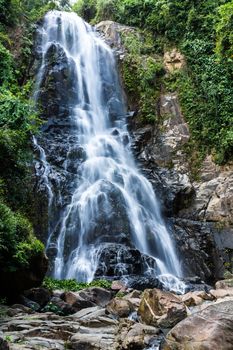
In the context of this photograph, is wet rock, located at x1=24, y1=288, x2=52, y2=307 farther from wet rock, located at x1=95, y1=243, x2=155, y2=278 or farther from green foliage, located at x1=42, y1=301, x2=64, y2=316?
wet rock, located at x1=95, y1=243, x2=155, y2=278

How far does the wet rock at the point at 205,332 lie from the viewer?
553 centimetres

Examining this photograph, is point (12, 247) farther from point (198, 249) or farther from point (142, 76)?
point (142, 76)

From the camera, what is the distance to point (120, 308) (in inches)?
355

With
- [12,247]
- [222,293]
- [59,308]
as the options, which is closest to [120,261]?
[222,293]

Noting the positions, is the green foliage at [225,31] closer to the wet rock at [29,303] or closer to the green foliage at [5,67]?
the green foliage at [5,67]

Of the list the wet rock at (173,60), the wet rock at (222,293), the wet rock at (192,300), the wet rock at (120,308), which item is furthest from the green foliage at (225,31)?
the wet rock at (120,308)

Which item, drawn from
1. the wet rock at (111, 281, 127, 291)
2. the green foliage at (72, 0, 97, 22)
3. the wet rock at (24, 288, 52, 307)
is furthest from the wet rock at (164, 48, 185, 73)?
the wet rock at (24, 288, 52, 307)

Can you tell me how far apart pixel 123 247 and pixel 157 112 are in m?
Answer: 10.5

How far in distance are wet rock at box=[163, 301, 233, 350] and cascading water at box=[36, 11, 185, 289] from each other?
7.09 m

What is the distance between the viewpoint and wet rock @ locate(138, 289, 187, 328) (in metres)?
7.92

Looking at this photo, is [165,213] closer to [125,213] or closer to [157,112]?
[125,213]

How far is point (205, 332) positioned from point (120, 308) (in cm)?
357

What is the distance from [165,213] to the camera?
58.1 feet

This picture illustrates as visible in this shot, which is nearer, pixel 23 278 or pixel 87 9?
pixel 23 278
